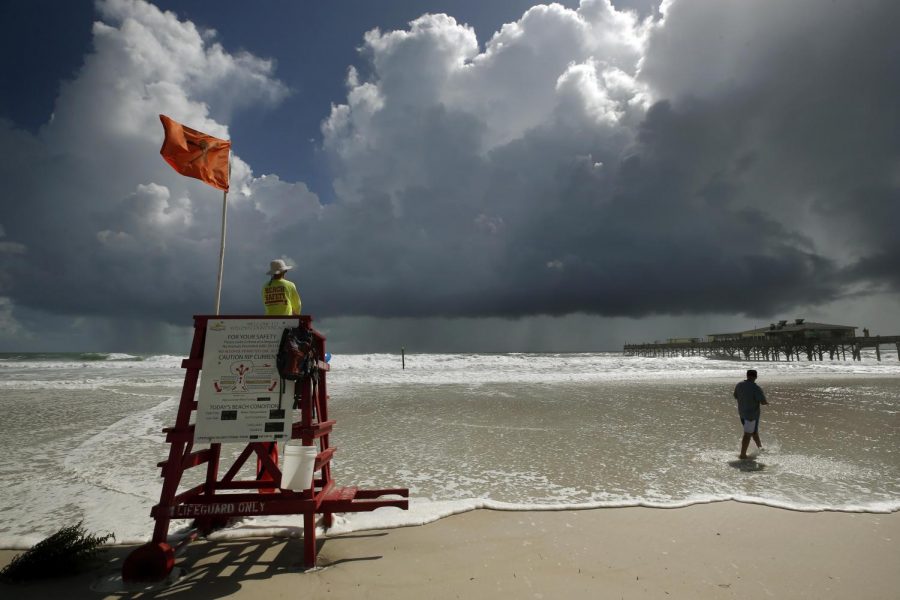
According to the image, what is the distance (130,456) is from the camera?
8.53 m

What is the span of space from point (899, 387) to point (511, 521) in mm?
25934

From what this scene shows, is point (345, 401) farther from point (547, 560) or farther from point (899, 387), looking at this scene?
point (899, 387)

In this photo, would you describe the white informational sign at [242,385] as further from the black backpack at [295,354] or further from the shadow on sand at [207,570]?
the shadow on sand at [207,570]

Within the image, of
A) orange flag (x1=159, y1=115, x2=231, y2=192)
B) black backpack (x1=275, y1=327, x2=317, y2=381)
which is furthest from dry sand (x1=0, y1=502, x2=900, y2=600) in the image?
orange flag (x1=159, y1=115, x2=231, y2=192)

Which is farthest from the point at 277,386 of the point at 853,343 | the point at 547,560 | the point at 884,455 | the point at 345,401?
the point at 853,343

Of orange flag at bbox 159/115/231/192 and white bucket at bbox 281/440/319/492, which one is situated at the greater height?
orange flag at bbox 159/115/231/192

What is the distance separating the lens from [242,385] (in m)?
4.00

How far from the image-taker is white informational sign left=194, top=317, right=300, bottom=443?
154 inches

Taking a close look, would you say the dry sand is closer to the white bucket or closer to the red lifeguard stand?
the red lifeguard stand

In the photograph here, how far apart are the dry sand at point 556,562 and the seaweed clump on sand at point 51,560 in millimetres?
118

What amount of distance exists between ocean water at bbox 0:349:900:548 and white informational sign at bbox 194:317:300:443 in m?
1.52

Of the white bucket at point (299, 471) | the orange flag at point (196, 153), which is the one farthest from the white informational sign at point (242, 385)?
the orange flag at point (196, 153)

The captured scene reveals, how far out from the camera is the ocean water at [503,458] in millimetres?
5637

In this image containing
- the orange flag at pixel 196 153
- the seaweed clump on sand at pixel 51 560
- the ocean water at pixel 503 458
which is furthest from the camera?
the ocean water at pixel 503 458
